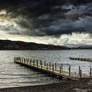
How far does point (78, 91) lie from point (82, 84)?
817 millimetres

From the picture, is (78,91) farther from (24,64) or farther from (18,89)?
(24,64)

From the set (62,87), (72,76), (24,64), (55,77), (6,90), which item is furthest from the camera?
(24,64)

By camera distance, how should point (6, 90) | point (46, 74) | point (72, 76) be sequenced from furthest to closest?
point (46, 74) → point (72, 76) → point (6, 90)

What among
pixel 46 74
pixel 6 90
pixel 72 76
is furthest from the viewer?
pixel 46 74

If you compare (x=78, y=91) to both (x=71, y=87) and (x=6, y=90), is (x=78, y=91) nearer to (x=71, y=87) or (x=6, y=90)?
(x=71, y=87)

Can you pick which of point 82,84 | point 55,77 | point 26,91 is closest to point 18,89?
point 26,91

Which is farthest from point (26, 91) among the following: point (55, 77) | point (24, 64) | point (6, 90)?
point (24, 64)

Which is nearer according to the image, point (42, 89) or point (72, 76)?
point (42, 89)

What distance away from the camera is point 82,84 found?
23.3 feet

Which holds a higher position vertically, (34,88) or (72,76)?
(34,88)

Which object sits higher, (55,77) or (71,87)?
(71,87)

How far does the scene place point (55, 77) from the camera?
32.2 meters

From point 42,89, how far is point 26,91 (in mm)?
644

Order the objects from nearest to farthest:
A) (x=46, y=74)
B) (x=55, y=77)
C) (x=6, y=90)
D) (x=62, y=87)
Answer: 1. (x=6, y=90)
2. (x=62, y=87)
3. (x=55, y=77)
4. (x=46, y=74)
